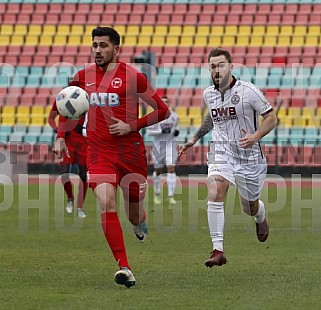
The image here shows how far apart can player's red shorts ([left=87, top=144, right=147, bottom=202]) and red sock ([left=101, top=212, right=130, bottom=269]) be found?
1.25 feet

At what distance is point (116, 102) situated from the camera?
894 centimetres

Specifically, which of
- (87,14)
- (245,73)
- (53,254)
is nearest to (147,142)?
(245,73)

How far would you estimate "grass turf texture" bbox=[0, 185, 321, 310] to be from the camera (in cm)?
774

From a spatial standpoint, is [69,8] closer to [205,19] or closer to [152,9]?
[152,9]

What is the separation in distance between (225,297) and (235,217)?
8694 millimetres

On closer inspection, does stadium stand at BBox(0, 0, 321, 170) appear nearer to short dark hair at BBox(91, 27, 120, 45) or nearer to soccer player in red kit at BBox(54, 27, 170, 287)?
soccer player in red kit at BBox(54, 27, 170, 287)

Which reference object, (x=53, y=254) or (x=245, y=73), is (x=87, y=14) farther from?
(x=53, y=254)

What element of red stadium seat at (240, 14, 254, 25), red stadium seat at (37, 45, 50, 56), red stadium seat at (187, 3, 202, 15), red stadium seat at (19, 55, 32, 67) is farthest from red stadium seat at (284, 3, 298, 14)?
red stadium seat at (19, 55, 32, 67)

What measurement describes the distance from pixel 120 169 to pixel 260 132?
1.37 metres

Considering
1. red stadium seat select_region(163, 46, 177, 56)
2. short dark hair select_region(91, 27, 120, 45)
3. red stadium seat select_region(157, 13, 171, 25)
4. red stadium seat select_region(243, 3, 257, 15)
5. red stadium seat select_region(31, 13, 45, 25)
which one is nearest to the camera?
short dark hair select_region(91, 27, 120, 45)

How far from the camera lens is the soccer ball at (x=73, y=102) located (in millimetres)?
9312

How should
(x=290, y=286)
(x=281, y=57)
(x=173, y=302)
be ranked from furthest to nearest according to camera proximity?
(x=281, y=57), (x=290, y=286), (x=173, y=302)

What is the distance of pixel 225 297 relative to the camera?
7855mm

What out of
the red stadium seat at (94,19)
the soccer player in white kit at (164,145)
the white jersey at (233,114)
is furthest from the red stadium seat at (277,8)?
the white jersey at (233,114)
